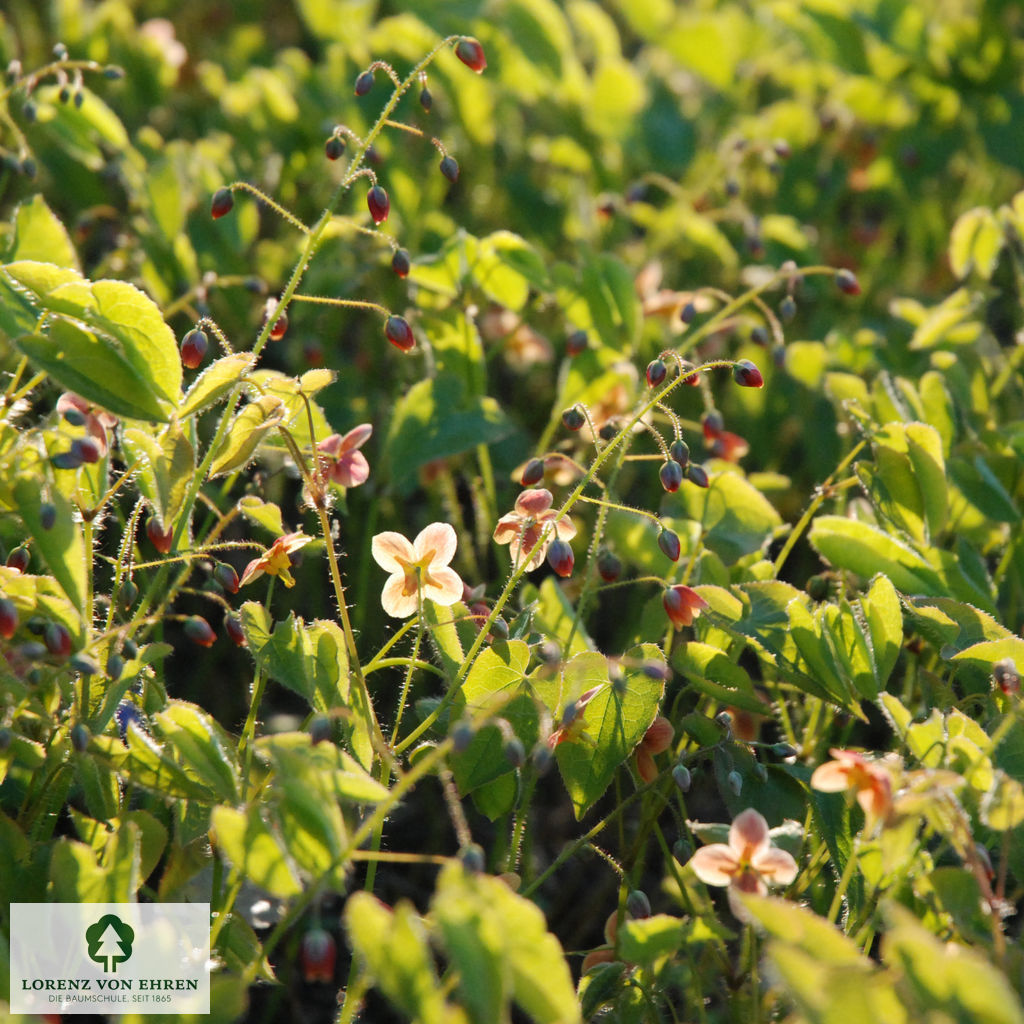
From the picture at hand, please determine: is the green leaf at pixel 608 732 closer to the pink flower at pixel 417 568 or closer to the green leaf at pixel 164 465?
the pink flower at pixel 417 568

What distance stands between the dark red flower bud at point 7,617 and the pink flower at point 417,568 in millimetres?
355

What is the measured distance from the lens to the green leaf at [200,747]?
1.05 m

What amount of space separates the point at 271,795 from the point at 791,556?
3.88 feet

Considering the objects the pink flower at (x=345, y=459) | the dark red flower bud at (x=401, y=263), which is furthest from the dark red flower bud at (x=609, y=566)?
the dark red flower bud at (x=401, y=263)

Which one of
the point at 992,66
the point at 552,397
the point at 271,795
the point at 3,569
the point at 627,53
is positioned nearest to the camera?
the point at 271,795

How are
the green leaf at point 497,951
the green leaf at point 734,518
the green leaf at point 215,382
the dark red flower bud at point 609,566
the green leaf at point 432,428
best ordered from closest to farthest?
the green leaf at point 497,951, the green leaf at point 215,382, the dark red flower bud at point 609,566, the green leaf at point 734,518, the green leaf at point 432,428

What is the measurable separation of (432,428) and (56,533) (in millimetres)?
651

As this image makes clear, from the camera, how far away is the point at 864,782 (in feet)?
3.39

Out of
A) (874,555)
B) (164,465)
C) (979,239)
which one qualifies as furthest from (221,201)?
(979,239)

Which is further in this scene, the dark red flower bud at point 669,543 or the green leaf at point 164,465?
the dark red flower bud at point 669,543

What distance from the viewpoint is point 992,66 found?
2.66 meters

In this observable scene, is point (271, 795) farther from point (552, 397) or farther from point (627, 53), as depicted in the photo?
point (627, 53)

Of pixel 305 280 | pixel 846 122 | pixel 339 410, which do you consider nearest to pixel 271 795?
pixel 339 410

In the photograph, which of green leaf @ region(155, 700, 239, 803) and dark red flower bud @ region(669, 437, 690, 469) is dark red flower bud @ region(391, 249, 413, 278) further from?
green leaf @ region(155, 700, 239, 803)
